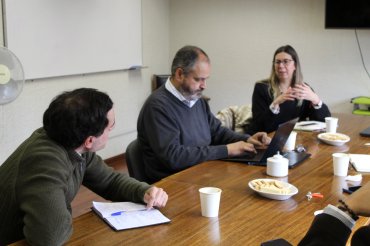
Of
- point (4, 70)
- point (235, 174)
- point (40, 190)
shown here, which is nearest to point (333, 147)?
point (235, 174)

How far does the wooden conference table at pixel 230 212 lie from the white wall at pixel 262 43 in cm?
274

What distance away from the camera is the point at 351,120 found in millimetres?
3330

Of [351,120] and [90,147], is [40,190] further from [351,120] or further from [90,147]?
[351,120]

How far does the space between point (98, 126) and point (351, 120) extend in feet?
7.46

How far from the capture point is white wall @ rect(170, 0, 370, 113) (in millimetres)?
4820

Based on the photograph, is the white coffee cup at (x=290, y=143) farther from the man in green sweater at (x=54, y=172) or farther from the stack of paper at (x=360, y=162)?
the man in green sweater at (x=54, y=172)

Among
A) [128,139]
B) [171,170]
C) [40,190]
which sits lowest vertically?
[128,139]

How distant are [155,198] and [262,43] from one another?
151 inches

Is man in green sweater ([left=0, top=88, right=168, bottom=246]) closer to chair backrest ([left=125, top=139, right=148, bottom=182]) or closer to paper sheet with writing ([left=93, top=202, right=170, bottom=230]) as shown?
paper sheet with writing ([left=93, top=202, right=170, bottom=230])

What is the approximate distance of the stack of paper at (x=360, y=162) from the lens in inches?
84.3

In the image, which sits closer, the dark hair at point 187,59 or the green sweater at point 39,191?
the green sweater at point 39,191

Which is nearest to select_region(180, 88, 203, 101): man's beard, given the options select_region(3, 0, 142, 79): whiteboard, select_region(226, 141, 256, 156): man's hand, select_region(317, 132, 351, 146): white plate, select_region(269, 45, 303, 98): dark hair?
select_region(226, 141, 256, 156): man's hand

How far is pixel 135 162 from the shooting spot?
237 cm

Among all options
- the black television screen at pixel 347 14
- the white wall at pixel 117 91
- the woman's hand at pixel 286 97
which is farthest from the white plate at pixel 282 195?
the black television screen at pixel 347 14
